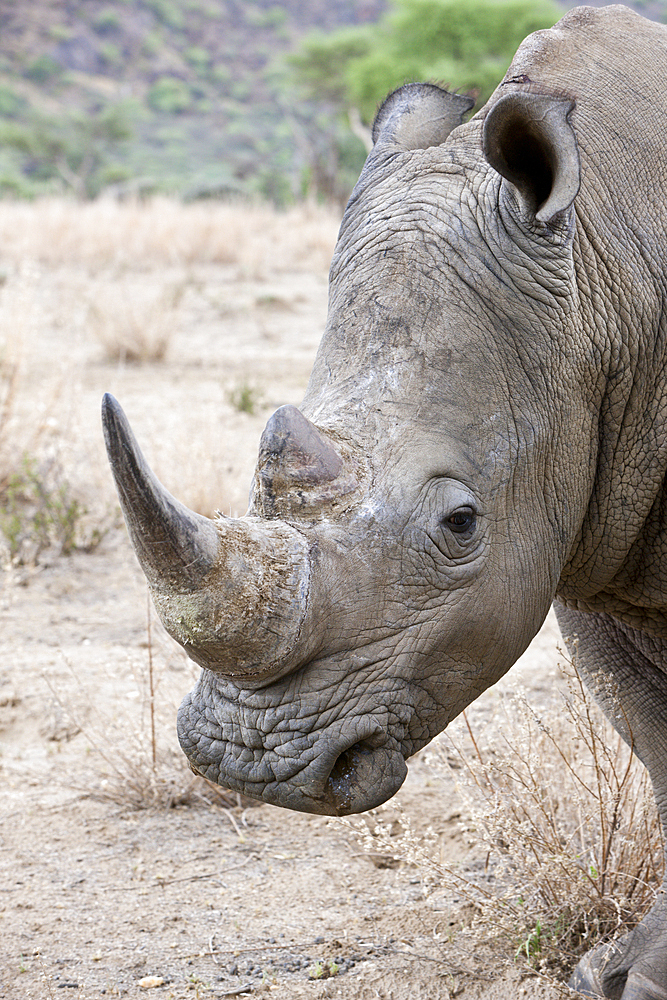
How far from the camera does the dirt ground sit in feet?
10.8

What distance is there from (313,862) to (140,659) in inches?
65.7

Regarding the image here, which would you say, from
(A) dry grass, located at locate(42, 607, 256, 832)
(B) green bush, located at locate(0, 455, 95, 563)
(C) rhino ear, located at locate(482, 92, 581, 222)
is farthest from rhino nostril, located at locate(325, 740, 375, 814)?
(B) green bush, located at locate(0, 455, 95, 563)

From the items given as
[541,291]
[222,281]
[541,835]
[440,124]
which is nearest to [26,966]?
[541,835]

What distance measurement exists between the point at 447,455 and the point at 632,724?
1.28 meters

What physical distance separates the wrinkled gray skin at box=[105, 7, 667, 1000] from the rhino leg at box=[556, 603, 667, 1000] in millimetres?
445

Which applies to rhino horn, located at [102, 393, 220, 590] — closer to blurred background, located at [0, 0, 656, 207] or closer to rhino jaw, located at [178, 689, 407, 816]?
rhino jaw, located at [178, 689, 407, 816]

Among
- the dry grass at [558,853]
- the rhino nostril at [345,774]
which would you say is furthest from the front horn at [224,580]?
the dry grass at [558,853]

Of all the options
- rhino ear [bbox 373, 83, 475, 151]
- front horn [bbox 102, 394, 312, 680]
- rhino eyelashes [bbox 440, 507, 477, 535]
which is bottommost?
front horn [bbox 102, 394, 312, 680]

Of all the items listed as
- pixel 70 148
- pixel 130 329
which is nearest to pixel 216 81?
pixel 70 148

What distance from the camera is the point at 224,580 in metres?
2.04

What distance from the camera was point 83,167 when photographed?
42.9m

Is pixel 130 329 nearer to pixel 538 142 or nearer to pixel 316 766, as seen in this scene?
pixel 538 142

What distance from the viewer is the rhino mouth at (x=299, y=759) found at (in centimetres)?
220

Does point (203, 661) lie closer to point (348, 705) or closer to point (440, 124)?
point (348, 705)
